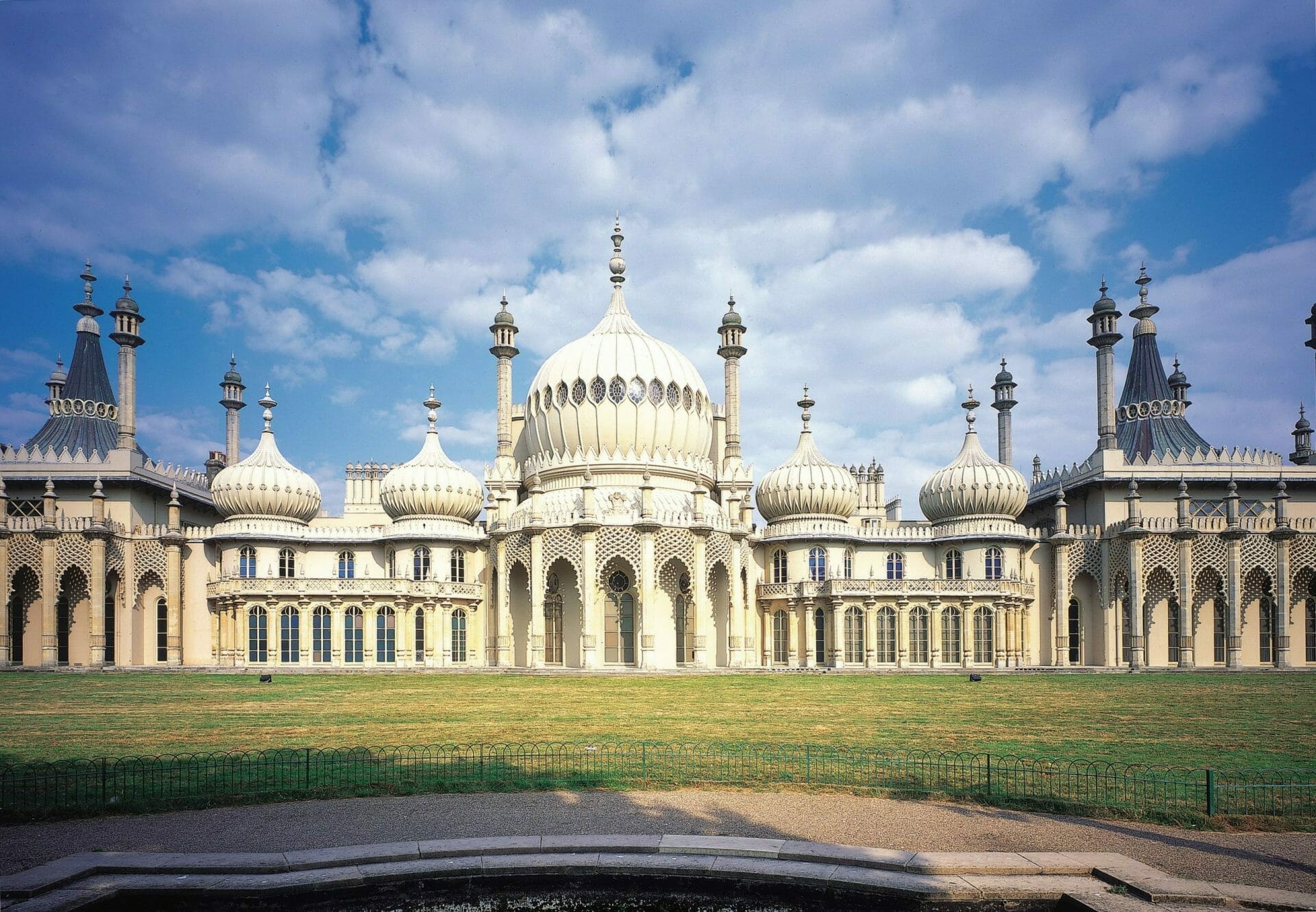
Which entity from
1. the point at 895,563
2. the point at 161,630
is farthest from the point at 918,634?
the point at 161,630

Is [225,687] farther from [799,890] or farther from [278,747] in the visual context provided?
[799,890]

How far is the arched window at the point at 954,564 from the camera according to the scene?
47.4 meters

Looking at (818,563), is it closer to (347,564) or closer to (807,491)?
(807,491)

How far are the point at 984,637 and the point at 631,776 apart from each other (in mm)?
35035

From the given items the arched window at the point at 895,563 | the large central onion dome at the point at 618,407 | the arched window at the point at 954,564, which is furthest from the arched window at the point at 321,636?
the arched window at the point at 954,564

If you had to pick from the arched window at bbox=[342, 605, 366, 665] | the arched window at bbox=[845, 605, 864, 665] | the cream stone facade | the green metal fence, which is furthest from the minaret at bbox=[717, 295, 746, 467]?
the green metal fence

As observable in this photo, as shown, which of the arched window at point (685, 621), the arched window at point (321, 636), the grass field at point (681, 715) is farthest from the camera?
the arched window at point (321, 636)

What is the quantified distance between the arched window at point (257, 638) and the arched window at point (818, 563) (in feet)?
83.8

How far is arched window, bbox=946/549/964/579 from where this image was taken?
155 feet

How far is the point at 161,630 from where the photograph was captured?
150 feet

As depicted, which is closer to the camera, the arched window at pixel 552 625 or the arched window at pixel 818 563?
the arched window at pixel 552 625

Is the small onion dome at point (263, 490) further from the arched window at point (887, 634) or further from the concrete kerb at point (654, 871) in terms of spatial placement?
the concrete kerb at point (654, 871)

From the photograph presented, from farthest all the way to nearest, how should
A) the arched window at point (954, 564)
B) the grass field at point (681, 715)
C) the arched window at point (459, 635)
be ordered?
the arched window at point (954, 564)
the arched window at point (459, 635)
the grass field at point (681, 715)

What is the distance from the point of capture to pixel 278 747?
16094 mm
